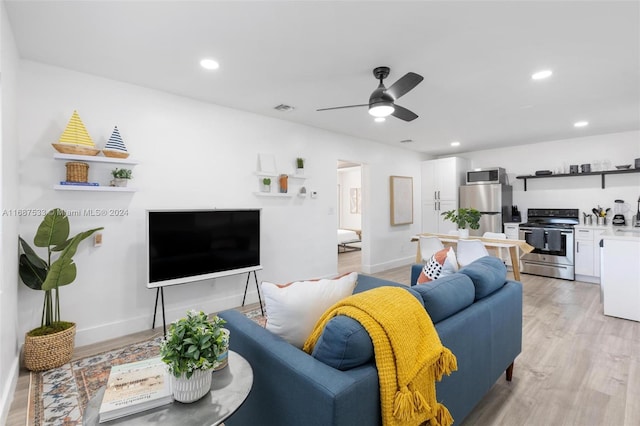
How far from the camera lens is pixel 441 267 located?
2.44 metres

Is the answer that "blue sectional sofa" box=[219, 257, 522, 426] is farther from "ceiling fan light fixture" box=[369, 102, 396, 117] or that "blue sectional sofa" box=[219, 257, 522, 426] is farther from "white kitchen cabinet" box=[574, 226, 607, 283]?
"white kitchen cabinet" box=[574, 226, 607, 283]

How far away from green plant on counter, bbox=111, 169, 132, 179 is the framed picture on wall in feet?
15.3

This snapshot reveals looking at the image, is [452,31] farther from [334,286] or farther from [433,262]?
[334,286]

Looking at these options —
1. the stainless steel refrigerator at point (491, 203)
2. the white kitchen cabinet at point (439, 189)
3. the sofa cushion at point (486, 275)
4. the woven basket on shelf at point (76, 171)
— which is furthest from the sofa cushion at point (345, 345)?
the white kitchen cabinet at point (439, 189)

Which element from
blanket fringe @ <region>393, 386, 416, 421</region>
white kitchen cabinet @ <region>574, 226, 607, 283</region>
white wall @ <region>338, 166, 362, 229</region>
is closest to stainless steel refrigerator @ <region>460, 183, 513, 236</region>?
white kitchen cabinet @ <region>574, 226, 607, 283</region>

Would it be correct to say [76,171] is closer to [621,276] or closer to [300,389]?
[300,389]

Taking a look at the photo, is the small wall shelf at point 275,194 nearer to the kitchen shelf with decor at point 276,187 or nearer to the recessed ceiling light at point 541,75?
the kitchen shelf with decor at point 276,187

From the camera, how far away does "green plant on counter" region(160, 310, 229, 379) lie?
106 centimetres

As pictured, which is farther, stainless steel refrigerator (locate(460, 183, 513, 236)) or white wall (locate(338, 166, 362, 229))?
white wall (locate(338, 166, 362, 229))

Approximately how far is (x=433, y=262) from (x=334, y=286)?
4.19ft

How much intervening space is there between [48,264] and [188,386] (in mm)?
2364

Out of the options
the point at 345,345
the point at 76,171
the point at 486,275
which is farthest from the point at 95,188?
the point at 486,275

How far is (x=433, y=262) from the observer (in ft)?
8.34

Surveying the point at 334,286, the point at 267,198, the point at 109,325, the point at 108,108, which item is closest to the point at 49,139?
the point at 108,108
